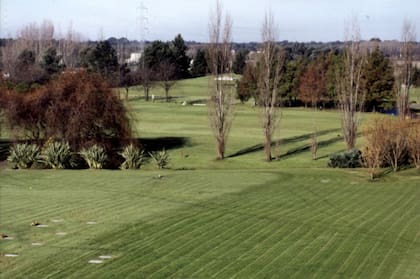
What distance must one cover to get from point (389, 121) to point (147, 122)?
96.2ft

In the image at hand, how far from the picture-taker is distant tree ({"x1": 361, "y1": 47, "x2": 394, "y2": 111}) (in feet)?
223

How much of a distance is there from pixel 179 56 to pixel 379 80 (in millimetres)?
52231

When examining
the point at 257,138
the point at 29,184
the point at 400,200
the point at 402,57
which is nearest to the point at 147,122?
the point at 257,138

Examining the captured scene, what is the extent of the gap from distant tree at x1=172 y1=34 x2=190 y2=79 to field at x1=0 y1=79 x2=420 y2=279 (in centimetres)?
8764

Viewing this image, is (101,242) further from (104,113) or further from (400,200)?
(104,113)

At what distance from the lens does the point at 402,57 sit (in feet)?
172

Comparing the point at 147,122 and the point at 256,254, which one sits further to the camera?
the point at 147,122

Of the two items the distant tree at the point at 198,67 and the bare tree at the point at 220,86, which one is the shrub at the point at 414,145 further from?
the distant tree at the point at 198,67

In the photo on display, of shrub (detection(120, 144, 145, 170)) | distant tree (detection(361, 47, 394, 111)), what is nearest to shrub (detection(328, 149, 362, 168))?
shrub (detection(120, 144, 145, 170))

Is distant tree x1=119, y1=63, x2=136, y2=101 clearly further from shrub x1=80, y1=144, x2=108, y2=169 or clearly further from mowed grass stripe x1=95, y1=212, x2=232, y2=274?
mowed grass stripe x1=95, y1=212, x2=232, y2=274

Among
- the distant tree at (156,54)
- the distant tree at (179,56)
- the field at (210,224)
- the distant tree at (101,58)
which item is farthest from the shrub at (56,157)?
the distant tree at (179,56)

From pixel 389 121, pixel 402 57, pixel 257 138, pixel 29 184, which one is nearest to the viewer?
pixel 29 184

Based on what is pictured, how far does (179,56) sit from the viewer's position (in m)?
114

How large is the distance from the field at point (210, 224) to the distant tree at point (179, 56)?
87.6 metres
